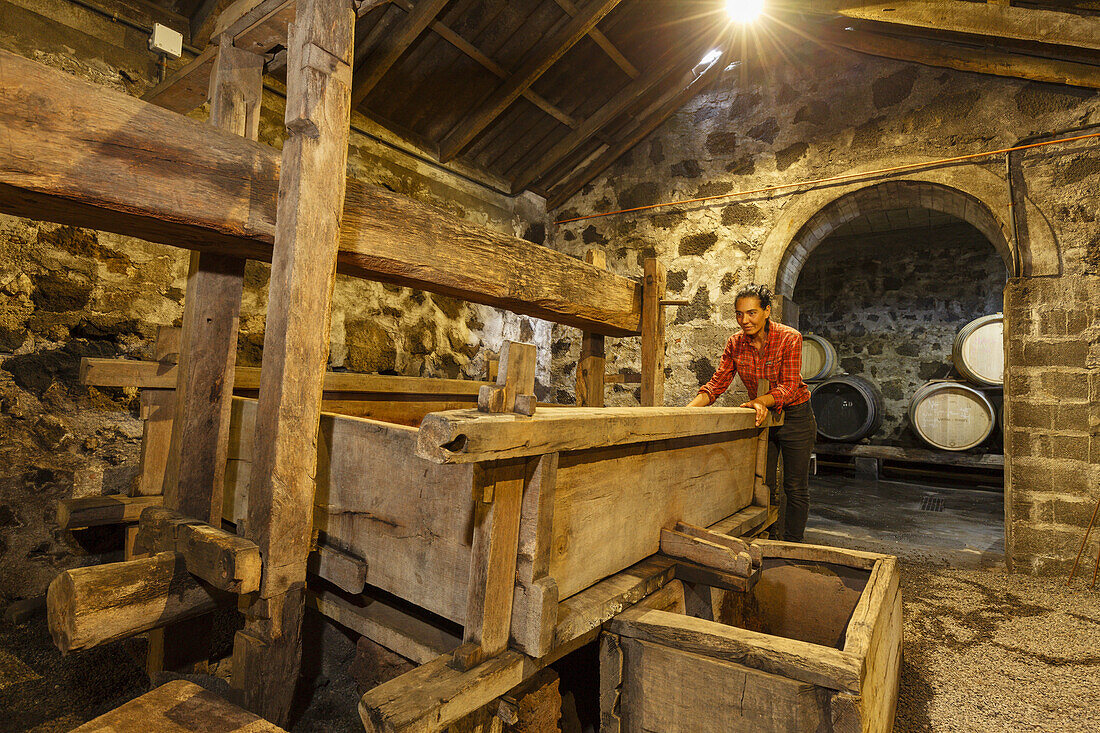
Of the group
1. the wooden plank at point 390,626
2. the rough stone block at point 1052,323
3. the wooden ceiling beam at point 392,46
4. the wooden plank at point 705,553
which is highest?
the wooden ceiling beam at point 392,46

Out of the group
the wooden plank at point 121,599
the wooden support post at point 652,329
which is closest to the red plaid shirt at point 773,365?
the wooden support post at point 652,329

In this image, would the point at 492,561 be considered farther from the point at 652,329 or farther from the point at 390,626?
the point at 652,329

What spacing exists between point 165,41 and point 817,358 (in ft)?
22.2

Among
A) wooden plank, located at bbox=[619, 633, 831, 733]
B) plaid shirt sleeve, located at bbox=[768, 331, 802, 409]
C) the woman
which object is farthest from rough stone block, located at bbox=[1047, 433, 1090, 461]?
wooden plank, located at bbox=[619, 633, 831, 733]

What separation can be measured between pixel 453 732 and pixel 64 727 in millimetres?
1883

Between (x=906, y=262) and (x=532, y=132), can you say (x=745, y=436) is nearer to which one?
(x=532, y=132)

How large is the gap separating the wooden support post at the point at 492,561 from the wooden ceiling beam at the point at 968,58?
4.70 metres

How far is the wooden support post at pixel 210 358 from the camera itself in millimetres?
1684

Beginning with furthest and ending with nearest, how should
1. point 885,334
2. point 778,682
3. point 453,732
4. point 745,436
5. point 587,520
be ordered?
point 885,334 < point 745,436 < point 587,520 < point 778,682 < point 453,732

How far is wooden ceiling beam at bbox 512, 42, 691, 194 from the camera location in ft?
15.6

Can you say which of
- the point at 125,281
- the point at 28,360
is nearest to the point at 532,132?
the point at 125,281

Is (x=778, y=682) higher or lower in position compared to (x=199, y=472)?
lower

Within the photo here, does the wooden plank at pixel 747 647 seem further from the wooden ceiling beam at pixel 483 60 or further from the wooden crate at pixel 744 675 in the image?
the wooden ceiling beam at pixel 483 60

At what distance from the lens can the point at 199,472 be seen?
1690mm
